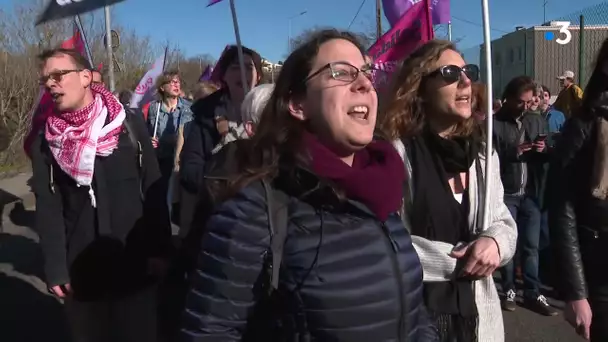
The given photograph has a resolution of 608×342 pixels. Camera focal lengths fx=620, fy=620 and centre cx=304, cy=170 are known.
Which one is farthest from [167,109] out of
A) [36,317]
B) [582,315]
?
[582,315]

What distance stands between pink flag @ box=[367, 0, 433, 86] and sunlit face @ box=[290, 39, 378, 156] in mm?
1840

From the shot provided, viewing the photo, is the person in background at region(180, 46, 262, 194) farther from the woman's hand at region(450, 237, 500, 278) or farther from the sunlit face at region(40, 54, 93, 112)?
the woman's hand at region(450, 237, 500, 278)

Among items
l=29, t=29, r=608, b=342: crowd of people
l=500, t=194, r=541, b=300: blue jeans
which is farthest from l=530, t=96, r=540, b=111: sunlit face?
l=29, t=29, r=608, b=342: crowd of people

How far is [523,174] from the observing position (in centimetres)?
558

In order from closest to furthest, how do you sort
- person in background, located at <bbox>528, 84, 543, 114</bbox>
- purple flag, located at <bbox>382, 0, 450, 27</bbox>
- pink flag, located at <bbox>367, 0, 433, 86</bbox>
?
pink flag, located at <bbox>367, 0, 433, 86</bbox>, purple flag, located at <bbox>382, 0, 450, 27</bbox>, person in background, located at <bbox>528, 84, 543, 114</bbox>

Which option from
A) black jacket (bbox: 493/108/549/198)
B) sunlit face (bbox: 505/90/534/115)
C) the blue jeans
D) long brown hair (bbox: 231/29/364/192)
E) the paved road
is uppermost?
long brown hair (bbox: 231/29/364/192)

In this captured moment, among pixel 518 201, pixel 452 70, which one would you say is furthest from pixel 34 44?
pixel 452 70

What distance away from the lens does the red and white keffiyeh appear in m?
2.98

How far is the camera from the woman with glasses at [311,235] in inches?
63.9

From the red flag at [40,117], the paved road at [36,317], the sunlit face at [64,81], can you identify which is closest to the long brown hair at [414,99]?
the sunlit face at [64,81]

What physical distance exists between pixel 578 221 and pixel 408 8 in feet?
6.51

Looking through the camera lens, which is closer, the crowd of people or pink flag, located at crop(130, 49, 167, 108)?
the crowd of people

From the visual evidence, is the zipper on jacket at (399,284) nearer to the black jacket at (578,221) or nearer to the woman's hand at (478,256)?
Answer: the woman's hand at (478,256)

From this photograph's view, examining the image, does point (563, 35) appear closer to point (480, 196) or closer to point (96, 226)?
point (480, 196)
